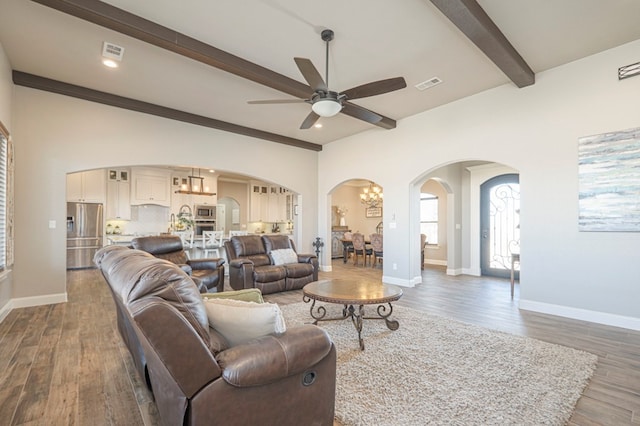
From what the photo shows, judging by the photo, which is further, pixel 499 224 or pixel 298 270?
pixel 499 224

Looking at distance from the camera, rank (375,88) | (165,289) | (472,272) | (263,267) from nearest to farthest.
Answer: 1. (165,289)
2. (375,88)
3. (263,267)
4. (472,272)

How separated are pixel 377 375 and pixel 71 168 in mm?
5324

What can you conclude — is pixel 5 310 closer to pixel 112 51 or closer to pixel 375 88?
pixel 112 51

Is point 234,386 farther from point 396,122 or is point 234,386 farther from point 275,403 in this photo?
point 396,122

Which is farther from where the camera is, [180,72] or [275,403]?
[180,72]

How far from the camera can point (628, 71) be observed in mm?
3566

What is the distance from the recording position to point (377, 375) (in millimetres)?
2480

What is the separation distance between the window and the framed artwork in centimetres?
204

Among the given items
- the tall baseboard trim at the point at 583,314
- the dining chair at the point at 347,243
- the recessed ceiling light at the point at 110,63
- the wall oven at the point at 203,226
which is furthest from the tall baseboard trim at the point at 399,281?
the wall oven at the point at 203,226

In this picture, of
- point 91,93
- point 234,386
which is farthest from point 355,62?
point 91,93

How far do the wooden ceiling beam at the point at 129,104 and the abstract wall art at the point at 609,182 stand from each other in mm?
5561

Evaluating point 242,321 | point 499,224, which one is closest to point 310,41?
point 242,321

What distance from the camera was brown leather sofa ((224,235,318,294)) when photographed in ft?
16.5

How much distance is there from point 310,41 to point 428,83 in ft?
6.61
